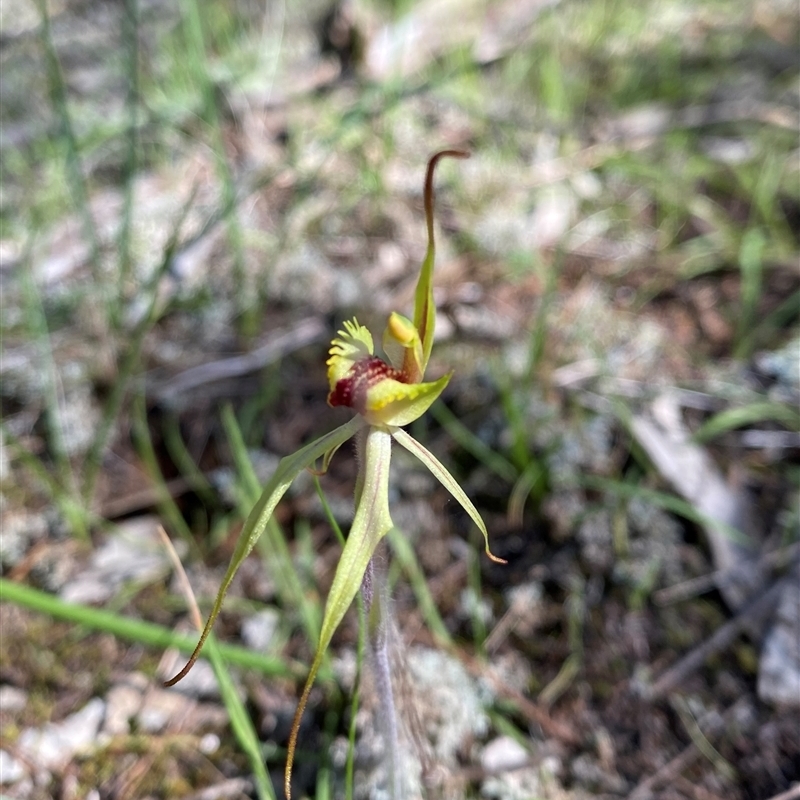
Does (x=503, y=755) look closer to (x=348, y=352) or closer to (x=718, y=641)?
(x=718, y=641)

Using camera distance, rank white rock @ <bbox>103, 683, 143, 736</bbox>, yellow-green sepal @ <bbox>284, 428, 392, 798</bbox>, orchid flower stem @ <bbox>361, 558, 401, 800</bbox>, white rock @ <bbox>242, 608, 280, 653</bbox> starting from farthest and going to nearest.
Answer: white rock @ <bbox>242, 608, 280, 653</bbox>
white rock @ <bbox>103, 683, 143, 736</bbox>
orchid flower stem @ <bbox>361, 558, 401, 800</bbox>
yellow-green sepal @ <bbox>284, 428, 392, 798</bbox>

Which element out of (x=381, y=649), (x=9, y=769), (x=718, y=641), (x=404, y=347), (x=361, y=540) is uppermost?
(x=404, y=347)

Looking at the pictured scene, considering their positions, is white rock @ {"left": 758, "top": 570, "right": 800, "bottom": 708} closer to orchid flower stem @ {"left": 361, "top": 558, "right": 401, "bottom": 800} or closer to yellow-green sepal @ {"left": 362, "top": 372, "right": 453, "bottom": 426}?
orchid flower stem @ {"left": 361, "top": 558, "right": 401, "bottom": 800}

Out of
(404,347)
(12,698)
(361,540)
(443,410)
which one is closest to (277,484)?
(361,540)

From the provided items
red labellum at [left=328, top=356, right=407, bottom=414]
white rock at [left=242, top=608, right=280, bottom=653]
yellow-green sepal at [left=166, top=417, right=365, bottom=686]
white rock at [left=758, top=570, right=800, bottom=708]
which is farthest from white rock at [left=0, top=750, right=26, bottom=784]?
white rock at [left=758, top=570, right=800, bottom=708]

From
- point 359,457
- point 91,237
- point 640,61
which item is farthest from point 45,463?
point 640,61

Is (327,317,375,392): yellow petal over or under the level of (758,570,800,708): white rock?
over

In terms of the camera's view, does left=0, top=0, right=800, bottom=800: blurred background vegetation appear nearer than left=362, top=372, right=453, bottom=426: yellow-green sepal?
No
